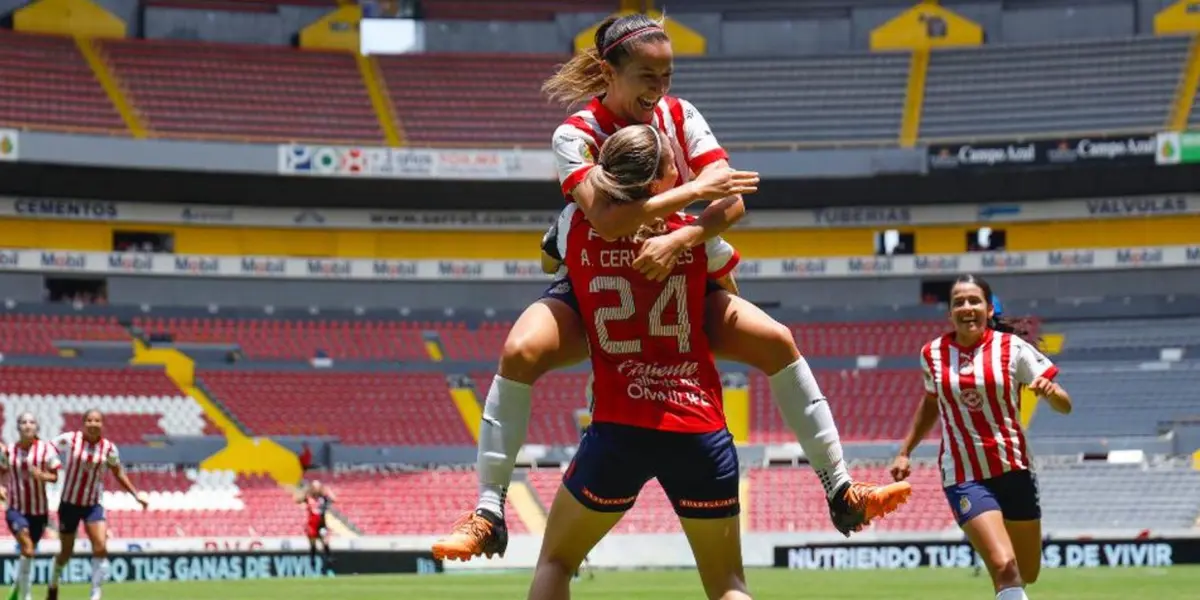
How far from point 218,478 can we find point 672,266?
112ft

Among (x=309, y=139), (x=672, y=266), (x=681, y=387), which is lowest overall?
(x=681, y=387)

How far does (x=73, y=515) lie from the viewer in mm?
19375

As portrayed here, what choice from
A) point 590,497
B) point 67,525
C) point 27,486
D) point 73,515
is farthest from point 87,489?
point 590,497

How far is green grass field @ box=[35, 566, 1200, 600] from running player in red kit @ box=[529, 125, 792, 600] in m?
11.3

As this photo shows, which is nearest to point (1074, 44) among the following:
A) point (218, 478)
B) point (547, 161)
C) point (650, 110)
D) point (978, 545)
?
point (547, 161)

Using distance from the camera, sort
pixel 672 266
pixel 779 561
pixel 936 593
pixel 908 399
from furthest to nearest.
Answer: pixel 908 399 → pixel 779 561 → pixel 936 593 → pixel 672 266

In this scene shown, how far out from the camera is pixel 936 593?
1856cm

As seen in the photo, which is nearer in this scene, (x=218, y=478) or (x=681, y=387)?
(x=681, y=387)

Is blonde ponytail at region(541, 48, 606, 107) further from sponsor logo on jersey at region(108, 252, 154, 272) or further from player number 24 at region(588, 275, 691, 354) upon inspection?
sponsor logo on jersey at region(108, 252, 154, 272)

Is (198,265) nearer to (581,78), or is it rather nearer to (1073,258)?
(1073,258)

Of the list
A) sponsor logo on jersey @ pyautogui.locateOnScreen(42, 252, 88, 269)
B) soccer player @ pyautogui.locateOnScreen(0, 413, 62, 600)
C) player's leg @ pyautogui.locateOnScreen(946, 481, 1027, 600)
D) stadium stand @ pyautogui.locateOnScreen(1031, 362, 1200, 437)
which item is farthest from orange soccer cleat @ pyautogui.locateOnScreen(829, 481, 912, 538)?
sponsor logo on jersey @ pyautogui.locateOnScreen(42, 252, 88, 269)

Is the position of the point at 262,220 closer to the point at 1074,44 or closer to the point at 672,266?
the point at 1074,44

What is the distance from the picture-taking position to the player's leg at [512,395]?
6.45m

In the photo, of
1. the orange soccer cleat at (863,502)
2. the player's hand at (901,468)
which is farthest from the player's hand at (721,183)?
the player's hand at (901,468)
